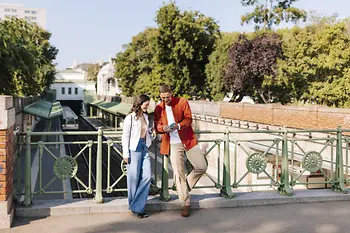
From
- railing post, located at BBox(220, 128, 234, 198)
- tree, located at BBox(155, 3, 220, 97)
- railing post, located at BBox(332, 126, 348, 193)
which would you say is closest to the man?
railing post, located at BBox(220, 128, 234, 198)

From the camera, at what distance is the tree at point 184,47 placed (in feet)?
102

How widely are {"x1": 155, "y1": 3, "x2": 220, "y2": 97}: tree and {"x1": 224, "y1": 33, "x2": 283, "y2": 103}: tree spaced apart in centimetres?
591

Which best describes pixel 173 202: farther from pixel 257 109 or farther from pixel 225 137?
pixel 257 109

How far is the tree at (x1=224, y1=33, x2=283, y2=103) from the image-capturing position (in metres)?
Result: 24.4

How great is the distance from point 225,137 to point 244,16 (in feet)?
92.6

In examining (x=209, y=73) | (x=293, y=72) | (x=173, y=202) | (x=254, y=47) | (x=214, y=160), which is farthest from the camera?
(x=209, y=73)

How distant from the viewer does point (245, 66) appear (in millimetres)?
25156

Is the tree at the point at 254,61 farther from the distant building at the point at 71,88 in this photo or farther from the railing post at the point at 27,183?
the distant building at the point at 71,88

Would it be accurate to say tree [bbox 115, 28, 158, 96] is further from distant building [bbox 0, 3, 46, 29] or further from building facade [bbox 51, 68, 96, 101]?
distant building [bbox 0, 3, 46, 29]

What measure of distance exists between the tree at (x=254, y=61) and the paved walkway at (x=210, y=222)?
66.3ft

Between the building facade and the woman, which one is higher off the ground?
the building facade

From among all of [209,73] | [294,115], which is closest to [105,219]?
[294,115]

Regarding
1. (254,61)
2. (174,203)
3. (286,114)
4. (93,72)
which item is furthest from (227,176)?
(93,72)

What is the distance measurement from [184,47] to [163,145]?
87.8 feet
